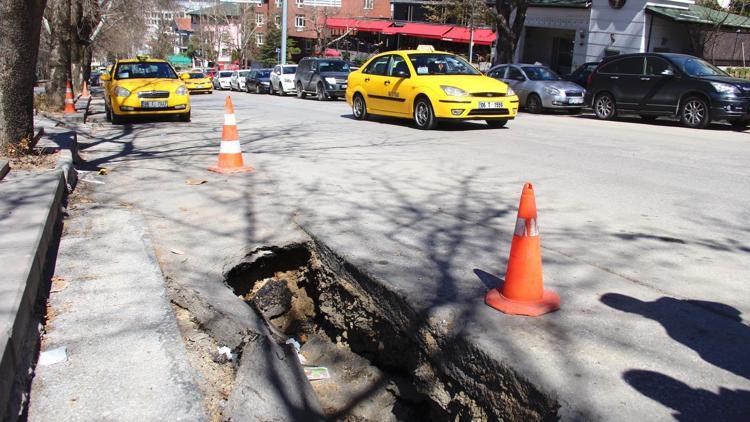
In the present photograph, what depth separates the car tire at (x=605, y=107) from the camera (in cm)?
1672

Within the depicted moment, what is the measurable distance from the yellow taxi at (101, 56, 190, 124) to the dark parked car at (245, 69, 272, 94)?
1791 cm

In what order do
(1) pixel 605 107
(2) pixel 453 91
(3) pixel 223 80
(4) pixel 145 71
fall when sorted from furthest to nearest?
(3) pixel 223 80 → (1) pixel 605 107 → (4) pixel 145 71 → (2) pixel 453 91

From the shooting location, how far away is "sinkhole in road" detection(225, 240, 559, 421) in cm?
307

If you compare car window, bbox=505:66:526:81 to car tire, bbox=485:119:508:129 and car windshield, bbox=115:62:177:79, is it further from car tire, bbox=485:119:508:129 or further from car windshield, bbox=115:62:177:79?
car windshield, bbox=115:62:177:79

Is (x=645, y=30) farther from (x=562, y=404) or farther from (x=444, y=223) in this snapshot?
(x=562, y=404)

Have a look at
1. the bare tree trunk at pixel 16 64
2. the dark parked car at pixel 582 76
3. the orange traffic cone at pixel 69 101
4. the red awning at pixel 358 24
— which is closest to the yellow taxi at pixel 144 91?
the orange traffic cone at pixel 69 101

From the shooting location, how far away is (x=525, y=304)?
3625 mm

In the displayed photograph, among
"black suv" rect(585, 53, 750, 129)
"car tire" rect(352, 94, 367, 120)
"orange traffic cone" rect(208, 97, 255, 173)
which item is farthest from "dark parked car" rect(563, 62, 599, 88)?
"orange traffic cone" rect(208, 97, 255, 173)

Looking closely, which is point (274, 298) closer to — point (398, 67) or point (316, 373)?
point (316, 373)

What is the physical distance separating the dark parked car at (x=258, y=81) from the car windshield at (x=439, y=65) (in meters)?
20.9

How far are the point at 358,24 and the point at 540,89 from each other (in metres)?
42.5

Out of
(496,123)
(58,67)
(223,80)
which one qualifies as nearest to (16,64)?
(496,123)

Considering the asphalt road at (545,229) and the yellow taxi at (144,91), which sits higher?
the yellow taxi at (144,91)

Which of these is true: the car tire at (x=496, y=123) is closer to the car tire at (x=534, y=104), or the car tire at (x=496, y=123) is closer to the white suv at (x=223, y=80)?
the car tire at (x=534, y=104)
